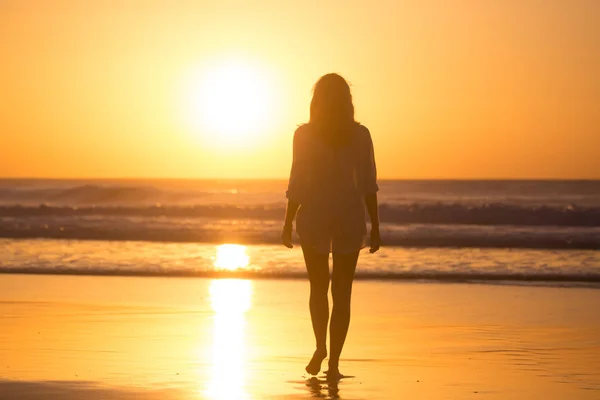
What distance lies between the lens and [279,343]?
24.9 feet

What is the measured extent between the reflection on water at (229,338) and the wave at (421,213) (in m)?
23.6

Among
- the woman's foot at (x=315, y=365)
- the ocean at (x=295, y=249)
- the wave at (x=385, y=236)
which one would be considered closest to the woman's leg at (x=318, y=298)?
the woman's foot at (x=315, y=365)

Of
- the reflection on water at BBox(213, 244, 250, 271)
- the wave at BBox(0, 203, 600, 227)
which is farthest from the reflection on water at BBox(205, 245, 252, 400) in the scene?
the wave at BBox(0, 203, 600, 227)

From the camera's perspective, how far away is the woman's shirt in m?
6.27

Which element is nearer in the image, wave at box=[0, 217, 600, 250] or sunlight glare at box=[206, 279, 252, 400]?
sunlight glare at box=[206, 279, 252, 400]

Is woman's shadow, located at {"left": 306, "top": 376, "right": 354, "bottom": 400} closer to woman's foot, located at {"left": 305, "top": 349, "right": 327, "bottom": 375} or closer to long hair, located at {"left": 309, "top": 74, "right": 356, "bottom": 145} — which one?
woman's foot, located at {"left": 305, "top": 349, "right": 327, "bottom": 375}

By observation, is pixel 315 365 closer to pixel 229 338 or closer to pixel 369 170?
pixel 369 170

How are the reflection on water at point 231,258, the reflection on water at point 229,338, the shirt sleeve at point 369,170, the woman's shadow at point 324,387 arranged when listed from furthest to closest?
the reflection on water at point 231,258 → the shirt sleeve at point 369,170 → the reflection on water at point 229,338 → the woman's shadow at point 324,387

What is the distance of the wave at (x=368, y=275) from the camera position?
13.2 meters

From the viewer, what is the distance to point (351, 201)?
20.7 ft

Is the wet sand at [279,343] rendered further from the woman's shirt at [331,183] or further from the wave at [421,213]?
the wave at [421,213]

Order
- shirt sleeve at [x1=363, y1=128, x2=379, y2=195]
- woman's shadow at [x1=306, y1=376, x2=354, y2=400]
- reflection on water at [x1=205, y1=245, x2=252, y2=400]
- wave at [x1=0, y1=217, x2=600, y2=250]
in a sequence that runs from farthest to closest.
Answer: wave at [x1=0, y1=217, x2=600, y2=250] < shirt sleeve at [x1=363, y1=128, x2=379, y2=195] < reflection on water at [x1=205, y1=245, x2=252, y2=400] < woman's shadow at [x1=306, y1=376, x2=354, y2=400]

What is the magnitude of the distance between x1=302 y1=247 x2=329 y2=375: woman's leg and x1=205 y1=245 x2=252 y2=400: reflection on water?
47cm

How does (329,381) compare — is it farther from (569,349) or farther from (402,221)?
(402,221)
